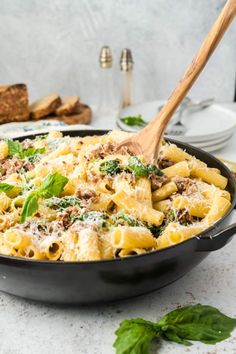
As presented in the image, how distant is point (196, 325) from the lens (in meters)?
1.61

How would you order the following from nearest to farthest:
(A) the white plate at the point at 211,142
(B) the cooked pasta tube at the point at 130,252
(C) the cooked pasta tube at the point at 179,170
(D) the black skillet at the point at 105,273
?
1. (D) the black skillet at the point at 105,273
2. (B) the cooked pasta tube at the point at 130,252
3. (C) the cooked pasta tube at the point at 179,170
4. (A) the white plate at the point at 211,142

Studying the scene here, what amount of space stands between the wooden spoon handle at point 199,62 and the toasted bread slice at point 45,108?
1436 millimetres

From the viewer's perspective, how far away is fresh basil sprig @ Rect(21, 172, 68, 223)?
5.57 ft

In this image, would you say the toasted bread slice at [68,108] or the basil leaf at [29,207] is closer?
the basil leaf at [29,207]

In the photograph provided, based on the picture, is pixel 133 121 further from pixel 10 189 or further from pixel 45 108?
pixel 10 189

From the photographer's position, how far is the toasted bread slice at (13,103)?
3.21 metres

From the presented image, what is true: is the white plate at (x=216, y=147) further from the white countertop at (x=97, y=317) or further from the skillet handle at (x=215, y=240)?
the skillet handle at (x=215, y=240)

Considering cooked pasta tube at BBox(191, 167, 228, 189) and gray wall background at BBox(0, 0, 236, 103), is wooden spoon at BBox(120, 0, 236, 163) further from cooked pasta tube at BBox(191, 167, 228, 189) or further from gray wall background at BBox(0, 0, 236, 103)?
gray wall background at BBox(0, 0, 236, 103)

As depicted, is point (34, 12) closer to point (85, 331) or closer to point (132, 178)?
point (132, 178)

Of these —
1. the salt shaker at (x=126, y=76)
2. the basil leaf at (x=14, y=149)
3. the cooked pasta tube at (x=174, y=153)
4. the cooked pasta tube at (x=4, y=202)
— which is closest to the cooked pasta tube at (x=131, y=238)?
the cooked pasta tube at (x=4, y=202)

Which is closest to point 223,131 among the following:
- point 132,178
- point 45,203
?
point 132,178

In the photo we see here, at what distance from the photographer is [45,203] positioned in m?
1.73

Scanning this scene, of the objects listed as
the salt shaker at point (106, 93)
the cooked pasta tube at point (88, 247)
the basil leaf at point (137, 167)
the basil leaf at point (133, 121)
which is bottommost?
the salt shaker at point (106, 93)

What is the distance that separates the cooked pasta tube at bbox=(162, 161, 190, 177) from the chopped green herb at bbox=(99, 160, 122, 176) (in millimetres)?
169
